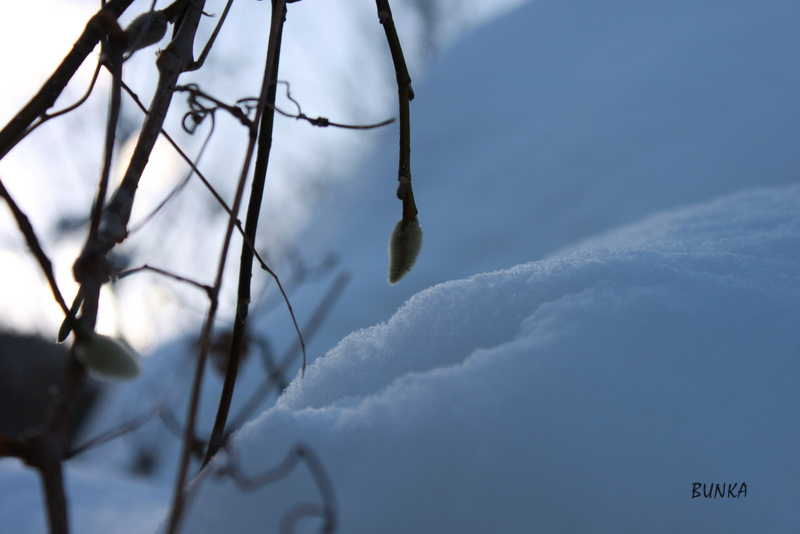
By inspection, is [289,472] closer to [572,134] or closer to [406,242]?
[406,242]

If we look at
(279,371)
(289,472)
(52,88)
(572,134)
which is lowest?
(289,472)

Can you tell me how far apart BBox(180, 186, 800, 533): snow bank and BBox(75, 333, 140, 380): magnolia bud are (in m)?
0.08

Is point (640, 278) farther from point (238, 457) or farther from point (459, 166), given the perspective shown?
point (459, 166)

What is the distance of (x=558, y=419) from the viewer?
1.03ft

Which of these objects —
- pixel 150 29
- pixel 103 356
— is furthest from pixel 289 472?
pixel 150 29

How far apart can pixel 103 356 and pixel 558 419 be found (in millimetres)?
228

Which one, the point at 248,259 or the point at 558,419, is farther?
the point at 248,259

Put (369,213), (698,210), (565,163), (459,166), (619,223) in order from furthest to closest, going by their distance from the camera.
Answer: (369,213)
(459,166)
(565,163)
(619,223)
(698,210)

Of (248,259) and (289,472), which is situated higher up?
(248,259)

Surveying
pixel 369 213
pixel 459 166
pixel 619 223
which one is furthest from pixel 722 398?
pixel 369 213

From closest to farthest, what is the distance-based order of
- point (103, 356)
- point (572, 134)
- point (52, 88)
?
point (103, 356) < point (52, 88) < point (572, 134)

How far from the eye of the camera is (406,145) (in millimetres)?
444

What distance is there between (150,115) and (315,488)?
227 millimetres

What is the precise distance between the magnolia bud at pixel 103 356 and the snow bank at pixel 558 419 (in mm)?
78
